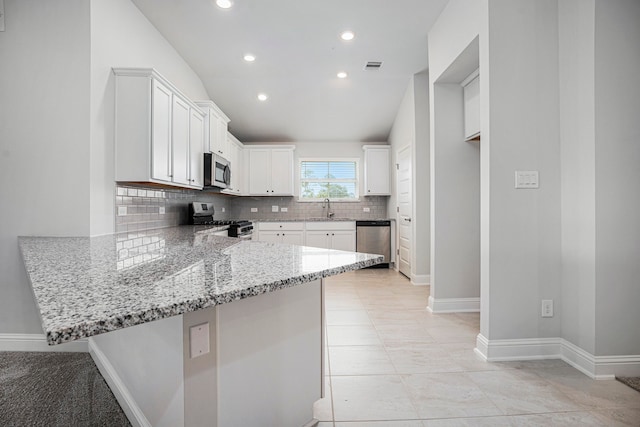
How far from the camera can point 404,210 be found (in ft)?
17.1

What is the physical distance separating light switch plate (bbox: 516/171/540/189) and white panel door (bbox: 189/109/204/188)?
318 centimetres

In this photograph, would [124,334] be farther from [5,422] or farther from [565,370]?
[565,370]

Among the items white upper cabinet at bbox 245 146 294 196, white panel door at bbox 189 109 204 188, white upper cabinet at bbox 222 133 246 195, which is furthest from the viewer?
white upper cabinet at bbox 245 146 294 196

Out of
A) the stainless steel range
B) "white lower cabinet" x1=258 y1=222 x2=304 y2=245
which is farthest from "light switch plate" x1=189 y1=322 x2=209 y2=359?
"white lower cabinet" x1=258 y1=222 x2=304 y2=245

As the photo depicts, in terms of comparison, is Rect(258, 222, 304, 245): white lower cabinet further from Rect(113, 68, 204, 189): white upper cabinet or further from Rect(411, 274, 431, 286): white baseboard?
Rect(113, 68, 204, 189): white upper cabinet

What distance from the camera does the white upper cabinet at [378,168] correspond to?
6180 millimetres

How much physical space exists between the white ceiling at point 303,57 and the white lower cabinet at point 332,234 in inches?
69.6

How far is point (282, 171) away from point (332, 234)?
5.14 ft

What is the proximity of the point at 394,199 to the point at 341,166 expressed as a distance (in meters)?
1.36

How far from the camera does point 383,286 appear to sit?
4.49 metres

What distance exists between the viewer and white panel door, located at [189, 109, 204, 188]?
146 inches

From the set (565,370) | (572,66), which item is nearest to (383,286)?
(565,370)

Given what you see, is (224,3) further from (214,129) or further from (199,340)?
(199,340)

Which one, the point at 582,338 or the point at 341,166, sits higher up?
the point at 341,166
